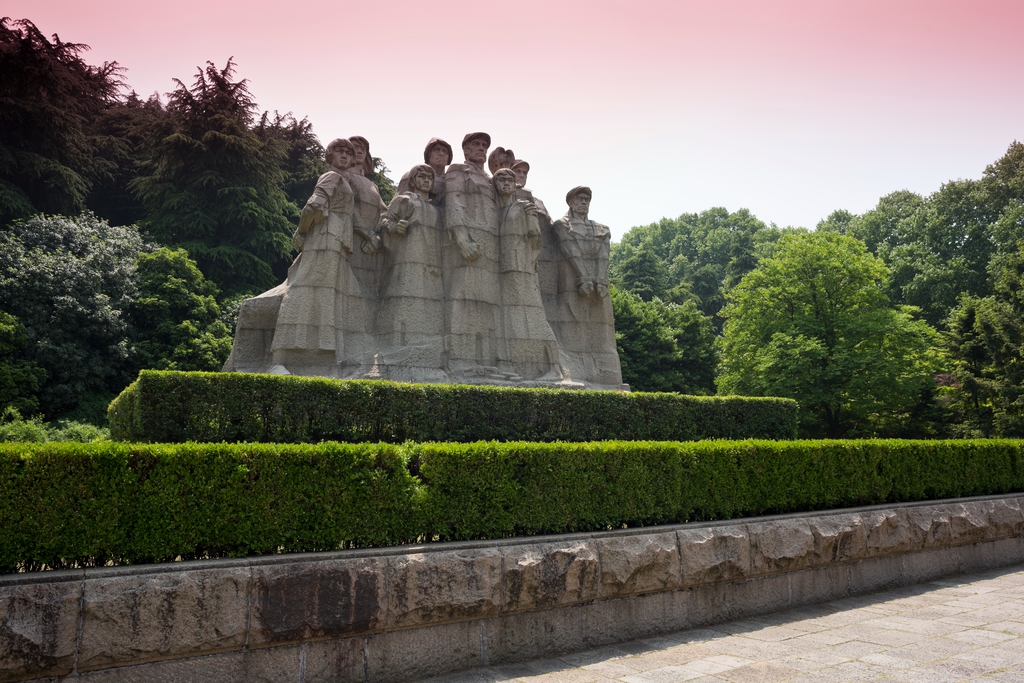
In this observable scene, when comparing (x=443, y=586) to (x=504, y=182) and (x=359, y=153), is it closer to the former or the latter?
(x=504, y=182)

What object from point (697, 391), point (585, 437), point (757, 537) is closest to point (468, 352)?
point (585, 437)

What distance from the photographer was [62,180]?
2795 centimetres

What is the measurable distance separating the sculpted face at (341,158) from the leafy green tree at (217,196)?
19235 mm

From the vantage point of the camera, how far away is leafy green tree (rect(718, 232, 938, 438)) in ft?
81.9

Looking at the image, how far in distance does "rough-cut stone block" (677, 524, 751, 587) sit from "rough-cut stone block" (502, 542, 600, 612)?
45.4 inches

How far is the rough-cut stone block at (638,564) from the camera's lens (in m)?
6.24

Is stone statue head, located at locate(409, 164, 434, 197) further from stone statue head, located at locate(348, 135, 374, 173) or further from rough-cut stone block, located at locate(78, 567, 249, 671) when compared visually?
rough-cut stone block, located at locate(78, 567, 249, 671)

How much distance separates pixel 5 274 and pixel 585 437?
2170 centimetres

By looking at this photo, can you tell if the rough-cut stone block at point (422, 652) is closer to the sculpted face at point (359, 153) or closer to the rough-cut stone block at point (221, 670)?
the rough-cut stone block at point (221, 670)

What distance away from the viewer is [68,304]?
899 inches

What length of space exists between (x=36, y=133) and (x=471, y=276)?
2566 cm

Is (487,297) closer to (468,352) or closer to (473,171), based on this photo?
(468,352)

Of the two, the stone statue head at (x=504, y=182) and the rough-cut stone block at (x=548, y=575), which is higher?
the stone statue head at (x=504, y=182)

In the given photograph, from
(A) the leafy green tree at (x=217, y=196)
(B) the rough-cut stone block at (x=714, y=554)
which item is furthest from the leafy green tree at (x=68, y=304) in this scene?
(B) the rough-cut stone block at (x=714, y=554)
